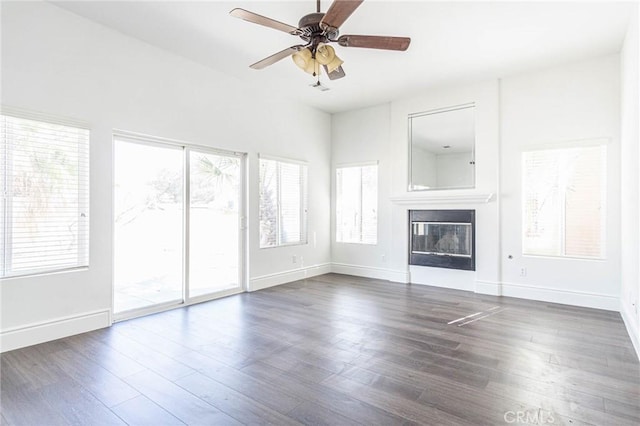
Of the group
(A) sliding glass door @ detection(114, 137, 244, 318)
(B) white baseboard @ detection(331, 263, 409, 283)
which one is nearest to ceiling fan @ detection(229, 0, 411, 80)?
(A) sliding glass door @ detection(114, 137, 244, 318)

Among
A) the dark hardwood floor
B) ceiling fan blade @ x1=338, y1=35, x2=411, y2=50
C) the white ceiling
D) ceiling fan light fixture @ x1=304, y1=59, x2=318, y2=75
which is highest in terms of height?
the white ceiling

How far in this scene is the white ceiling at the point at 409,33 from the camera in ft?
10.7

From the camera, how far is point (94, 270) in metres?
3.56

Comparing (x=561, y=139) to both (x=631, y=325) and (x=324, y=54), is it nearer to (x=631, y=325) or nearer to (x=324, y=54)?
(x=631, y=325)

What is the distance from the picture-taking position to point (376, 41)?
9.66 ft

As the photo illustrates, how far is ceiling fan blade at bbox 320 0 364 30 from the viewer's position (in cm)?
232

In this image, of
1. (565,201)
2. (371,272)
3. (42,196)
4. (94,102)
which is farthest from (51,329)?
Result: (565,201)

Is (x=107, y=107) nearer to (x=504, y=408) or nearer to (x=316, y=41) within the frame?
(x=316, y=41)

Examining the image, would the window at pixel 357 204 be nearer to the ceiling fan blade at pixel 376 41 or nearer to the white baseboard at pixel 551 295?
the white baseboard at pixel 551 295

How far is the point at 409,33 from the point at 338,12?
1.56 meters

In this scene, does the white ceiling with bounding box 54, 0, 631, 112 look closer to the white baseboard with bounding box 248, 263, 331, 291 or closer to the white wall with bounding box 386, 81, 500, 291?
the white wall with bounding box 386, 81, 500, 291

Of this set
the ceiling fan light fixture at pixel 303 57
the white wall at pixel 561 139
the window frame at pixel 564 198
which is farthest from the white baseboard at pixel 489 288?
the ceiling fan light fixture at pixel 303 57

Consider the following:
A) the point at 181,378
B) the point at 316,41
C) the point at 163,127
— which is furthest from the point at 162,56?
the point at 181,378

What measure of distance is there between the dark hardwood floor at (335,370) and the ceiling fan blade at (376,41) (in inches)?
105
